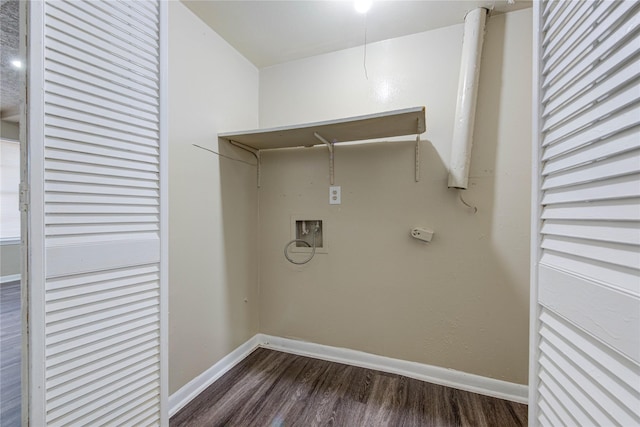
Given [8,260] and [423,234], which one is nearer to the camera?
[423,234]

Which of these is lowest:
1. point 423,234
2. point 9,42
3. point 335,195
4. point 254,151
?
point 423,234

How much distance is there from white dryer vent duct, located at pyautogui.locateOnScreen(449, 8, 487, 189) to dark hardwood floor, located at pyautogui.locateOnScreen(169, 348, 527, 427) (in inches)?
53.8

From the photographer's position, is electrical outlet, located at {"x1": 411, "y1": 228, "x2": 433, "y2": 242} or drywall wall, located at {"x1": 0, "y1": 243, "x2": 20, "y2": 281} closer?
electrical outlet, located at {"x1": 411, "y1": 228, "x2": 433, "y2": 242}

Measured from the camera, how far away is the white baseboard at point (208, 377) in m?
1.53

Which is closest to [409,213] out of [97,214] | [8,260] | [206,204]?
[206,204]

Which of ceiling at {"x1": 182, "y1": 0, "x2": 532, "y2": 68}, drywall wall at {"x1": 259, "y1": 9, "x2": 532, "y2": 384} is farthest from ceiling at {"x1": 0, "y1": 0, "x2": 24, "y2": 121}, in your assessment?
drywall wall at {"x1": 259, "y1": 9, "x2": 532, "y2": 384}

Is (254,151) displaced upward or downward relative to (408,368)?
upward

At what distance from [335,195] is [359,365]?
133cm

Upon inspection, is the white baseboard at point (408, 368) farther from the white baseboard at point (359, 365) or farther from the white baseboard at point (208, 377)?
the white baseboard at point (208, 377)

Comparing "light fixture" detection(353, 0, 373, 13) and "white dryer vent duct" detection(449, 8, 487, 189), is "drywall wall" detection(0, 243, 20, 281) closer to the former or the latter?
"light fixture" detection(353, 0, 373, 13)

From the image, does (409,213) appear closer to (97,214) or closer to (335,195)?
(335,195)

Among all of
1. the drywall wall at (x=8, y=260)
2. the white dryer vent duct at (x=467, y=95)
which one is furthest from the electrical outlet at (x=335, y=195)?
the drywall wall at (x=8, y=260)

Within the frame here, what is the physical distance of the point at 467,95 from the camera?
1621 millimetres

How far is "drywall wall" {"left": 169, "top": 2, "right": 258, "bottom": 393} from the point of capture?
5.12 ft
